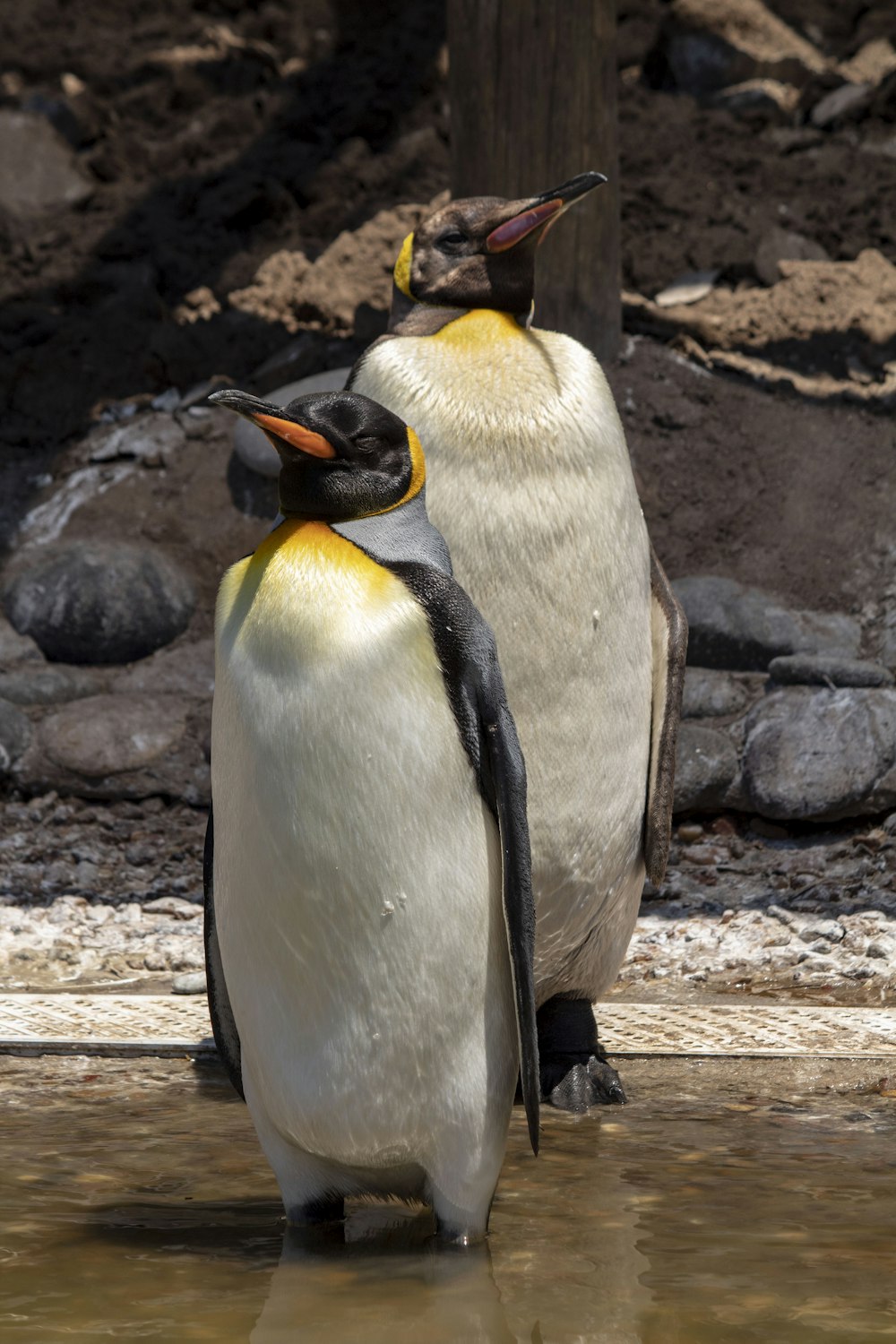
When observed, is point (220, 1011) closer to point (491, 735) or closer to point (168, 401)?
point (491, 735)

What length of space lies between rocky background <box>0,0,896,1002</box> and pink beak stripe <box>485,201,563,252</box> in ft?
5.98

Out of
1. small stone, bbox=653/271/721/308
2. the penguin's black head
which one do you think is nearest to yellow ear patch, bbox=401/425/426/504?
the penguin's black head

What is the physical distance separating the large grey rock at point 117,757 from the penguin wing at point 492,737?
319 centimetres

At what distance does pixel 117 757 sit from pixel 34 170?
173 inches

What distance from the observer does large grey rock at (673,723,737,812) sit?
200 inches

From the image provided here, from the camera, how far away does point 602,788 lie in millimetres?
3029

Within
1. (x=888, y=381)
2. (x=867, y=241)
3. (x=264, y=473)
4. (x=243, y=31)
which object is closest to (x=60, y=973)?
(x=264, y=473)

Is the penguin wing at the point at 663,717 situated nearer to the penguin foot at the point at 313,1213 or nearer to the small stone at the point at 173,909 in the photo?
the penguin foot at the point at 313,1213

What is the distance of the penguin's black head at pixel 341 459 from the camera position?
2.19m

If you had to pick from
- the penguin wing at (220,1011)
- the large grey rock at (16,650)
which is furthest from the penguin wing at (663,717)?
the large grey rock at (16,650)

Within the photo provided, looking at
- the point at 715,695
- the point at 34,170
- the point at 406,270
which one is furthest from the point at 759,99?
the point at 406,270

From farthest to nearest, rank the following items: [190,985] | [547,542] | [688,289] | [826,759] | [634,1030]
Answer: [688,289]
[826,759]
[190,985]
[634,1030]
[547,542]

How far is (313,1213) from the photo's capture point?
7.93ft

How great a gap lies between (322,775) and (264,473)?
14.4 feet
